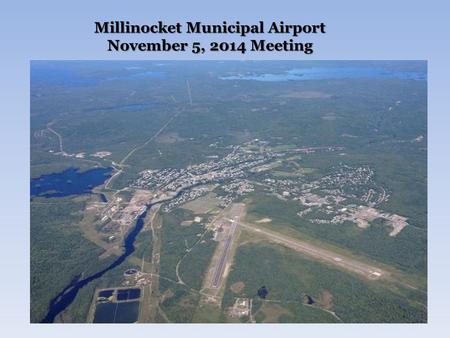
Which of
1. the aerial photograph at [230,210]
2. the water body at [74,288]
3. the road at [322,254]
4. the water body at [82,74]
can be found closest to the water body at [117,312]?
the aerial photograph at [230,210]

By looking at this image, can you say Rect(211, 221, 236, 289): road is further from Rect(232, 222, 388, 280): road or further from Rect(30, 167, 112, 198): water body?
Rect(30, 167, 112, 198): water body

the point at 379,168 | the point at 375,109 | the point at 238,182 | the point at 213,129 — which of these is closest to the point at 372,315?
the point at 238,182

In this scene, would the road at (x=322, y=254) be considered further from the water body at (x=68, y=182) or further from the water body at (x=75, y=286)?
the water body at (x=68, y=182)

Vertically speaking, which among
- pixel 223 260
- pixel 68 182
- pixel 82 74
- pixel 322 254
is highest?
pixel 82 74

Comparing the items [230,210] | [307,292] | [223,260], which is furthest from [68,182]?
[307,292]

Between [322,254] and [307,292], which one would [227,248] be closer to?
[322,254]

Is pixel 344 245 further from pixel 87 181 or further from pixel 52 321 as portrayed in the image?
pixel 87 181

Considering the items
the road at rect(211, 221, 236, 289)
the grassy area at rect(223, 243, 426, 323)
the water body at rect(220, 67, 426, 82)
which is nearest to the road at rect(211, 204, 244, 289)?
the road at rect(211, 221, 236, 289)
